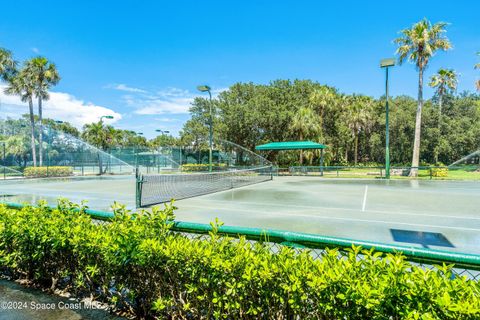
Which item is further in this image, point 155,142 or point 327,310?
point 155,142

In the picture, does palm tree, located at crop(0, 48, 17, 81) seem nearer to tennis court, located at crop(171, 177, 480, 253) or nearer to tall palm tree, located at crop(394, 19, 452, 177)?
tennis court, located at crop(171, 177, 480, 253)

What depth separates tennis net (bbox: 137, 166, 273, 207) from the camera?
1132 centimetres

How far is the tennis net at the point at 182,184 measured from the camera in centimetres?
1132

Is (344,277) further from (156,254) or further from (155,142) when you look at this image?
(155,142)

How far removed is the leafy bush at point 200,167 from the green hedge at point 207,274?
20.9m

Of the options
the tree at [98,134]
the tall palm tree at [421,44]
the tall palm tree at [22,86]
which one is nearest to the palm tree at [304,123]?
the tall palm tree at [421,44]

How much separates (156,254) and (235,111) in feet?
116

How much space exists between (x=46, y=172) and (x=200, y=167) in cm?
1553

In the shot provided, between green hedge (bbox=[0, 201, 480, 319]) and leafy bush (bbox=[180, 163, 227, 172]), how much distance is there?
68.7ft

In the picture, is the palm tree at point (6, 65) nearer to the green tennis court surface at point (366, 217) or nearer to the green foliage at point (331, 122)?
the green foliage at point (331, 122)

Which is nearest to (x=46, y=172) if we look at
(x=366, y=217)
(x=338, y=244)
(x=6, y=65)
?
(x=6, y=65)

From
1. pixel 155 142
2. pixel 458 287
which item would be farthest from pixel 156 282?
pixel 155 142

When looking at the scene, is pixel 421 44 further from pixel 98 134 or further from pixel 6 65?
pixel 98 134

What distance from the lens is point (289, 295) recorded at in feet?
7.29
